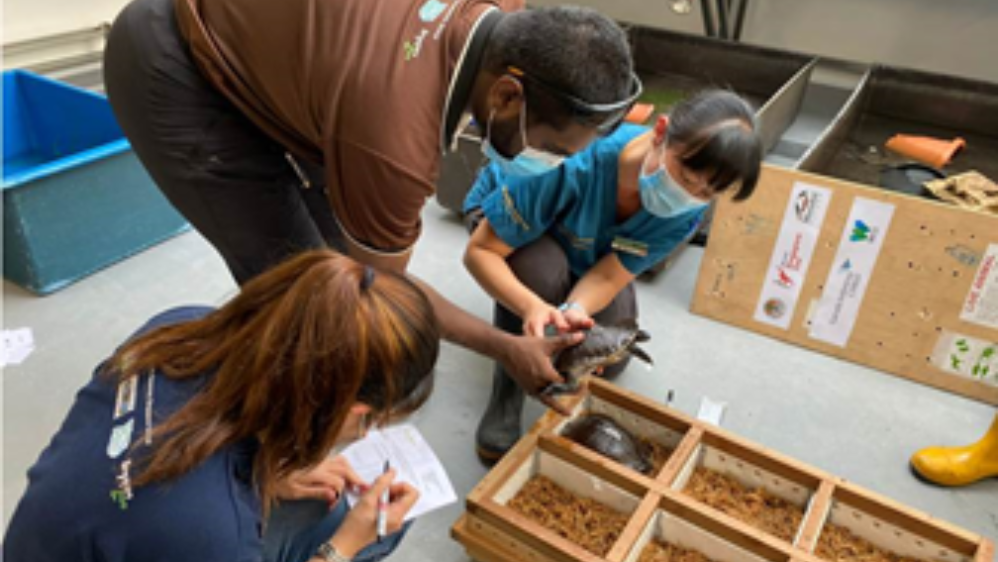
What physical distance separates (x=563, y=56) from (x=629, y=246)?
2.31ft

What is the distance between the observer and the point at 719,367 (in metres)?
2.16

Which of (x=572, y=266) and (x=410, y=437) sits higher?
(x=572, y=266)

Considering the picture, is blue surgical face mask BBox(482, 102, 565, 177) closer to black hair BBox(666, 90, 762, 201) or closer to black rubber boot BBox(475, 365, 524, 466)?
black hair BBox(666, 90, 762, 201)

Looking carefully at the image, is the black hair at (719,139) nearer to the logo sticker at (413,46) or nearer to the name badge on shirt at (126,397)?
the logo sticker at (413,46)

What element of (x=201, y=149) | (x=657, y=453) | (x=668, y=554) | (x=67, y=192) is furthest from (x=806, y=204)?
(x=67, y=192)

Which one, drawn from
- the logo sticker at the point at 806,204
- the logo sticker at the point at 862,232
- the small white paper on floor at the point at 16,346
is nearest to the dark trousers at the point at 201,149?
the small white paper on floor at the point at 16,346

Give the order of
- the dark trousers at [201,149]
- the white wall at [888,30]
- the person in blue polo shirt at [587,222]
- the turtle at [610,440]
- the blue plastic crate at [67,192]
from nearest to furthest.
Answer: the dark trousers at [201,149]
the person in blue polo shirt at [587,222]
the turtle at [610,440]
the blue plastic crate at [67,192]
the white wall at [888,30]

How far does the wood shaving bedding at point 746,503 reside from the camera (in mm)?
1542

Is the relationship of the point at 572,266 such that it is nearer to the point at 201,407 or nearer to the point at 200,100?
the point at 200,100

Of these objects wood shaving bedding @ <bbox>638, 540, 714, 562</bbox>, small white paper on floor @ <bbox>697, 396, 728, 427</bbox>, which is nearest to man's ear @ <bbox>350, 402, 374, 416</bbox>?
wood shaving bedding @ <bbox>638, 540, 714, 562</bbox>

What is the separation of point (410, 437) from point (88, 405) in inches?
29.8

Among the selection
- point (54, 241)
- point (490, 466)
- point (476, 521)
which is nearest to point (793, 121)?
point (490, 466)

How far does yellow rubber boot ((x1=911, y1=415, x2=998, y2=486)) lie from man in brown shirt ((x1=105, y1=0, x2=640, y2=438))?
4.00 ft

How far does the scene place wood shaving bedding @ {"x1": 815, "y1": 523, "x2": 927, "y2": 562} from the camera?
1479 millimetres
